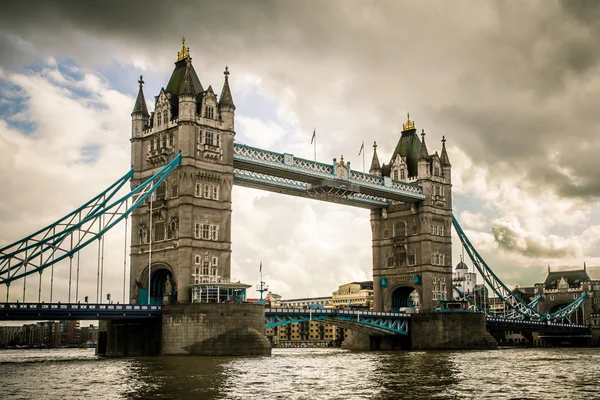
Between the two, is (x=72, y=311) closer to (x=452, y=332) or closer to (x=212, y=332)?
(x=212, y=332)

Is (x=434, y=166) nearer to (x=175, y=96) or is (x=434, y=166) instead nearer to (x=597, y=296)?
(x=175, y=96)

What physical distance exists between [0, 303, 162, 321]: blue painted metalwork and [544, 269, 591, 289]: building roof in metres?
114

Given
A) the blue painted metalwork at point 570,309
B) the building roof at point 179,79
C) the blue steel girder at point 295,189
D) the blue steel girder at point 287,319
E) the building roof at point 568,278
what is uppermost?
the building roof at point 179,79

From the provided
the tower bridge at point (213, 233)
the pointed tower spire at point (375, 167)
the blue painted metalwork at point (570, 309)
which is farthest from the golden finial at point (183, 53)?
the blue painted metalwork at point (570, 309)

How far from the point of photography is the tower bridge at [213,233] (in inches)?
2761

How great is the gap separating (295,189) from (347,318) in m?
16.6

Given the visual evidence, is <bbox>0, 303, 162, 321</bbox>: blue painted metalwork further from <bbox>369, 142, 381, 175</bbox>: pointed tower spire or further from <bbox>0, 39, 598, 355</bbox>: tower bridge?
<bbox>369, 142, 381, 175</bbox>: pointed tower spire

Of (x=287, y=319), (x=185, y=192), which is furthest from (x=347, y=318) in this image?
(x=185, y=192)

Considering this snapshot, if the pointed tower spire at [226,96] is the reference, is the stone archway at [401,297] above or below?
below

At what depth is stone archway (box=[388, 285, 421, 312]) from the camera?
10939 cm

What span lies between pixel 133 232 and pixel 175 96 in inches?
599

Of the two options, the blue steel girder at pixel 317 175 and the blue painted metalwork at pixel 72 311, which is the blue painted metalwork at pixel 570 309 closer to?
the blue steel girder at pixel 317 175

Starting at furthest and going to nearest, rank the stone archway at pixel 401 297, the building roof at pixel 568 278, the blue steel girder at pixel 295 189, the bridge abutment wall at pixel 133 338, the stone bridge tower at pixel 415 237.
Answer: the building roof at pixel 568 278
the stone archway at pixel 401 297
the stone bridge tower at pixel 415 237
the blue steel girder at pixel 295 189
the bridge abutment wall at pixel 133 338

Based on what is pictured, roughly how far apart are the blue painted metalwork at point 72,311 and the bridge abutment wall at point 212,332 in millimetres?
2611
